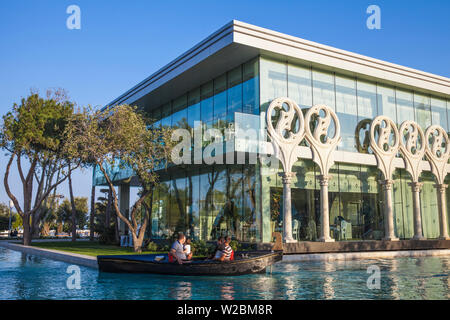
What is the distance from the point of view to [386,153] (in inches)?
1117

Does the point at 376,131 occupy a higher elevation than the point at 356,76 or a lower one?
lower

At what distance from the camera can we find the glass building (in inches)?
967

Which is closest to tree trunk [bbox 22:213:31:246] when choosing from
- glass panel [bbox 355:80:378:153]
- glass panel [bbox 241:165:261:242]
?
glass panel [bbox 241:165:261:242]

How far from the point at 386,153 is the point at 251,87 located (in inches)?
408

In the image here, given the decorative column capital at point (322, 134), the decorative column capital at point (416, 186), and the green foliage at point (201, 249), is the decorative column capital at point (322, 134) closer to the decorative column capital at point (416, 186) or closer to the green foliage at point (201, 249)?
the decorative column capital at point (416, 186)

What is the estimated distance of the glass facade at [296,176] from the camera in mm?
24828

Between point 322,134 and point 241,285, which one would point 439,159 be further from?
point 241,285

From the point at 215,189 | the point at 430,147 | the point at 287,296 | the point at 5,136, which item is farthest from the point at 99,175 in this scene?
the point at 287,296

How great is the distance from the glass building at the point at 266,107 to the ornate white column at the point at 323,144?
30.7 inches

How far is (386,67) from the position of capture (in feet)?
95.2

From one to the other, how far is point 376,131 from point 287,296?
2045cm

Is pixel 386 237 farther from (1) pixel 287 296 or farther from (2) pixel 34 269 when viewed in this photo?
(2) pixel 34 269

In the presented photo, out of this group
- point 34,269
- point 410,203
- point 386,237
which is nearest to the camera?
point 34,269
